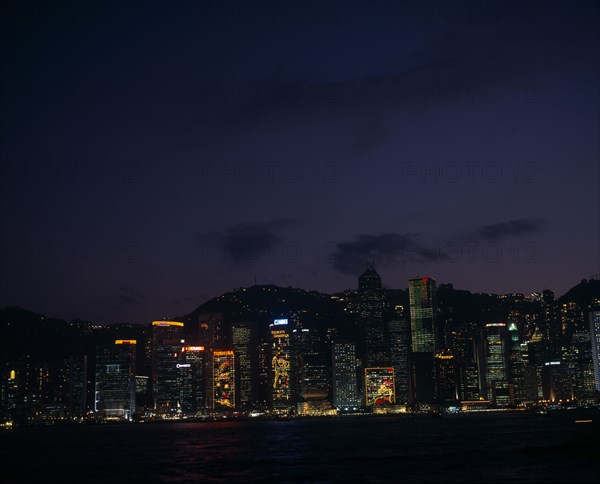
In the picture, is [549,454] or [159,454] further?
[159,454]

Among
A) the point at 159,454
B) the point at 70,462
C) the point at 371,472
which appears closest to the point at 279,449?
the point at 159,454

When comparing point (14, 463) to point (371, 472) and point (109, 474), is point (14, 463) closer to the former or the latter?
point (109, 474)

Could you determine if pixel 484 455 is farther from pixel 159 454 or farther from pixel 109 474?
pixel 159 454

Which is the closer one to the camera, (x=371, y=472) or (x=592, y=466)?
(x=592, y=466)

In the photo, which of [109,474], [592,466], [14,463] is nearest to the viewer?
[592,466]

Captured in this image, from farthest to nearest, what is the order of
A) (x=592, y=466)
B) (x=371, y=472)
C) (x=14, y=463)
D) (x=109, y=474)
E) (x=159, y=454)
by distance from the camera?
(x=159, y=454) < (x=14, y=463) < (x=109, y=474) < (x=371, y=472) < (x=592, y=466)

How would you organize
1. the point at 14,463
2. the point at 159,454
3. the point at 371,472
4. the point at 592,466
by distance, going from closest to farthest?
the point at 592,466 → the point at 371,472 → the point at 14,463 → the point at 159,454

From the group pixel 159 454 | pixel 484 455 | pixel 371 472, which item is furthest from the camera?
pixel 159 454

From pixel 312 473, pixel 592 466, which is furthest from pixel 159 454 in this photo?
pixel 592 466
